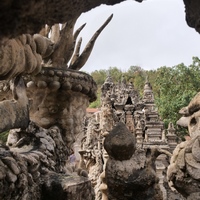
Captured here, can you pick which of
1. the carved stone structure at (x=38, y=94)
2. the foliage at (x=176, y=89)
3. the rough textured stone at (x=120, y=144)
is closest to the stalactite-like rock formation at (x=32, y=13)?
the carved stone structure at (x=38, y=94)

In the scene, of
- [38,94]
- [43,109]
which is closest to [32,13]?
[38,94]

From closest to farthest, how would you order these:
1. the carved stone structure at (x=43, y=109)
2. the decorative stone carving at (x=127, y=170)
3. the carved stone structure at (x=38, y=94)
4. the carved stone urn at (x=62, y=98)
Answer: the carved stone structure at (x=38, y=94) → the carved stone structure at (x=43, y=109) → the decorative stone carving at (x=127, y=170) → the carved stone urn at (x=62, y=98)

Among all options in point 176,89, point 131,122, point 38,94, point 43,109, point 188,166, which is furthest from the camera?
point 176,89

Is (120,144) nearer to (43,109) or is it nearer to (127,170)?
(127,170)

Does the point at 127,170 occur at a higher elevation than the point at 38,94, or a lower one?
lower

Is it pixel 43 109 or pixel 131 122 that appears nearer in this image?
pixel 43 109

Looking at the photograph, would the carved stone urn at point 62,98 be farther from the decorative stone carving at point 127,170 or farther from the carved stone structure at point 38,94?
the decorative stone carving at point 127,170

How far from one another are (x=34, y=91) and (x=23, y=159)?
1.13 m

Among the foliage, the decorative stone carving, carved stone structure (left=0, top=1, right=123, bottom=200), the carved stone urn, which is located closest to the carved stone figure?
the decorative stone carving

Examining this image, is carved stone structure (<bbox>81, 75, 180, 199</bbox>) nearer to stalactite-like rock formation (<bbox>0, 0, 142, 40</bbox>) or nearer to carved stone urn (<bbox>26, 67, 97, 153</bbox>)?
carved stone urn (<bbox>26, 67, 97, 153</bbox>)

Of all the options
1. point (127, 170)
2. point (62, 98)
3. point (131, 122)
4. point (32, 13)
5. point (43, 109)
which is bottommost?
point (127, 170)

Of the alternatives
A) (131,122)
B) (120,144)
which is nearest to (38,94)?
(120,144)

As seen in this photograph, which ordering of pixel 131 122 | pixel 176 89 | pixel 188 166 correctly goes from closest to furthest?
pixel 188 166 → pixel 131 122 → pixel 176 89

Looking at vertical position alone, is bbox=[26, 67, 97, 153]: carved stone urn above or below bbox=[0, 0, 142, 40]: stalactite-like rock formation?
below
